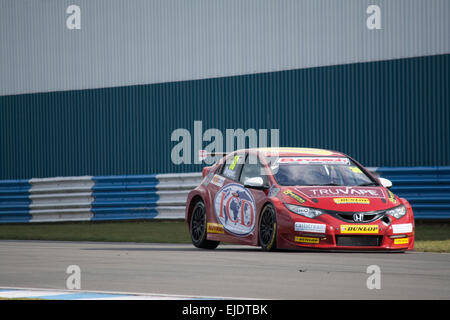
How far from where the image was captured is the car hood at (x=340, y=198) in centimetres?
1135

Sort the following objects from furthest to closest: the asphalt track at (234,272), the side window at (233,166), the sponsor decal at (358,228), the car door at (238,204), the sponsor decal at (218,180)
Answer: the sponsor decal at (218,180), the side window at (233,166), the car door at (238,204), the sponsor decal at (358,228), the asphalt track at (234,272)

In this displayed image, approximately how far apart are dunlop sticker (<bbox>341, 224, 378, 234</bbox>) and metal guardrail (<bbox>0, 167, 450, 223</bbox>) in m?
7.77

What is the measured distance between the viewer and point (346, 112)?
21078 mm

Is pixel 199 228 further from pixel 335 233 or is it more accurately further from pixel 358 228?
pixel 358 228

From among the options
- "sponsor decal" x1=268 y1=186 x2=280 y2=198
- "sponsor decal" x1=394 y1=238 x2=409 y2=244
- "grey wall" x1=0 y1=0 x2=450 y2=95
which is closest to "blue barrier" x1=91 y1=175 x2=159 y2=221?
"grey wall" x1=0 y1=0 x2=450 y2=95

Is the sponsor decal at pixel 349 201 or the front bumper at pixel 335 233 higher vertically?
the sponsor decal at pixel 349 201

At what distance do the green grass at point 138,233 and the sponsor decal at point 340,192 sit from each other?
1.48m

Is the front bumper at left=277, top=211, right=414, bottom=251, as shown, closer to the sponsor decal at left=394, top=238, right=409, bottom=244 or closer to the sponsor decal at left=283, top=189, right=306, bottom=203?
the sponsor decal at left=394, top=238, right=409, bottom=244

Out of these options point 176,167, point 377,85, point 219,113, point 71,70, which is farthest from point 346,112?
point 71,70

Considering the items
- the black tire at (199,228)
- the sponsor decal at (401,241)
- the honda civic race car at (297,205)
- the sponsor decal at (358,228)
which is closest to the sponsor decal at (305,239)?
the honda civic race car at (297,205)

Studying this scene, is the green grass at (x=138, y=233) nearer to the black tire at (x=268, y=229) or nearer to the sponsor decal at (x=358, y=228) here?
the sponsor decal at (x=358, y=228)
